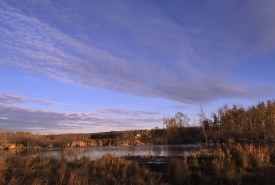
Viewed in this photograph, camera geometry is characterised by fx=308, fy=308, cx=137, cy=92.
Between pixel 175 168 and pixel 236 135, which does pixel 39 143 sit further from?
pixel 175 168

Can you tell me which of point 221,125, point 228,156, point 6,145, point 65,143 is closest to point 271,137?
point 221,125

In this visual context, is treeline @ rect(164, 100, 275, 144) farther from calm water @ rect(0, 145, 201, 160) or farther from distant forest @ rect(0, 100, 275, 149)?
calm water @ rect(0, 145, 201, 160)

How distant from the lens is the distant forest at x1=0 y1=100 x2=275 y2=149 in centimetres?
4691

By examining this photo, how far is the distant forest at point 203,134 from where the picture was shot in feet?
154

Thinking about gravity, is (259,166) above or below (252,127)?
below

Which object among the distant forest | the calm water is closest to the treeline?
the distant forest

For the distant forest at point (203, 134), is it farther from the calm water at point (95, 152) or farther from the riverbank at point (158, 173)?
the riverbank at point (158, 173)

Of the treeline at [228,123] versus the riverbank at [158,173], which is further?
the treeline at [228,123]

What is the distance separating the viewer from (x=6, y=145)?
1921 inches

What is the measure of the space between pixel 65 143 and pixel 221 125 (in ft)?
96.1

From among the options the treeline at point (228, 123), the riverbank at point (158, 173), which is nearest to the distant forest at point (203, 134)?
the treeline at point (228, 123)

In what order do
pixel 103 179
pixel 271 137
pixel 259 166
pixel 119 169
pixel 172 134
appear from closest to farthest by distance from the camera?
pixel 103 179, pixel 259 166, pixel 119 169, pixel 271 137, pixel 172 134

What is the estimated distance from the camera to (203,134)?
175 ft

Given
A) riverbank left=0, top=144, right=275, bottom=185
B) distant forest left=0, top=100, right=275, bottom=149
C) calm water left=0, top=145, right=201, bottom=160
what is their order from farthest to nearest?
distant forest left=0, top=100, right=275, bottom=149, calm water left=0, top=145, right=201, bottom=160, riverbank left=0, top=144, right=275, bottom=185
